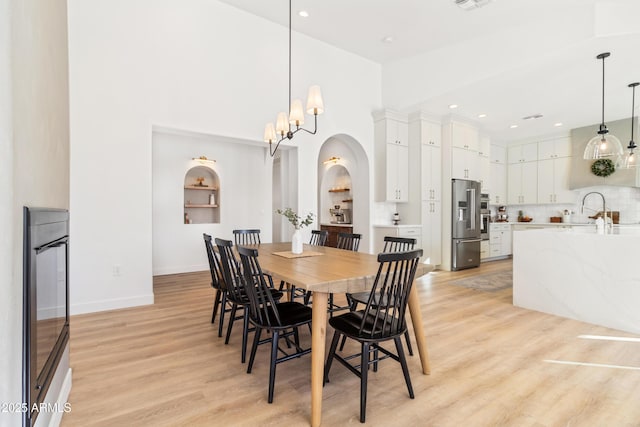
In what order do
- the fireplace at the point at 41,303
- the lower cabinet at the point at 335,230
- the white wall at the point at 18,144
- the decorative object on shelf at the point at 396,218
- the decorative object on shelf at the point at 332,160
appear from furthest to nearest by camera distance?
the decorative object on shelf at the point at 332,160, the lower cabinet at the point at 335,230, the decorative object on shelf at the point at 396,218, the fireplace at the point at 41,303, the white wall at the point at 18,144

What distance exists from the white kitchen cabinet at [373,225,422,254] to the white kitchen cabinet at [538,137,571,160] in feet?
14.1

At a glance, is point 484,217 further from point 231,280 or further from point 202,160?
point 231,280

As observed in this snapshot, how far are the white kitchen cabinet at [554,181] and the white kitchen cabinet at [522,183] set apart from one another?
113mm

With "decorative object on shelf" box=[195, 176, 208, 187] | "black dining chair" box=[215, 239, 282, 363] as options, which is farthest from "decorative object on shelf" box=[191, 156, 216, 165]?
"black dining chair" box=[215, 239, 282, 363]

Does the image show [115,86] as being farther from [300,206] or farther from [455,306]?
[455,306]

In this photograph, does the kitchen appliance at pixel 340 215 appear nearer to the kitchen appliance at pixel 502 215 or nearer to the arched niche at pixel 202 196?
the arched niche at pixel 202 196

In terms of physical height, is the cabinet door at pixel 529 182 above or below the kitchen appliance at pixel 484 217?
above

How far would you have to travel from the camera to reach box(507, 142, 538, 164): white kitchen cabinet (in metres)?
7.76

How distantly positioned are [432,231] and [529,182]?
377 cm

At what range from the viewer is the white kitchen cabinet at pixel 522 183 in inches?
306

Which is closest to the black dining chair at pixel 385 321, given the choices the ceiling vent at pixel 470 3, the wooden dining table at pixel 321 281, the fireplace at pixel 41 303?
the wooden dining table at pixel 321 281

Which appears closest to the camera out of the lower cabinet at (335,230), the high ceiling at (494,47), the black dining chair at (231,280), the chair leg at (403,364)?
the chair leg at (403,364)

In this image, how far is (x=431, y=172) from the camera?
604cm

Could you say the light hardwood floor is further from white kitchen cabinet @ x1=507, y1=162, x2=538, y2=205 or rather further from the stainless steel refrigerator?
white kitchen cabinet @ x1=507, y1=162, x2=538, y2=205
